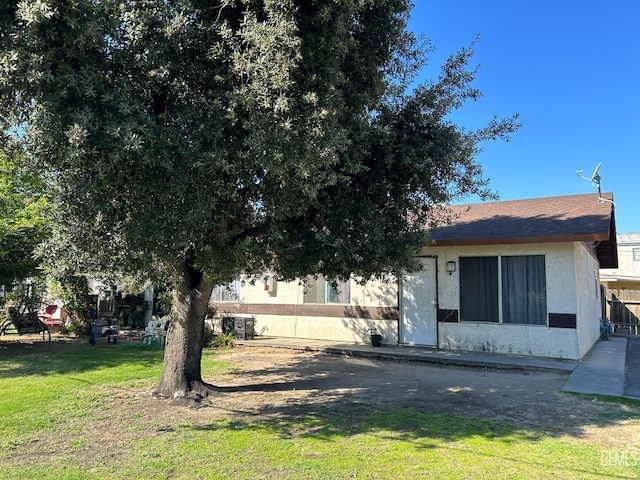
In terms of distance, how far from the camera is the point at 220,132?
4863 mm

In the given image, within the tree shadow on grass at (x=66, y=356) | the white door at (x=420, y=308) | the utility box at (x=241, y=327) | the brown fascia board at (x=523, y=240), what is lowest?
the tree shadow on grass at (x=66, y=356)

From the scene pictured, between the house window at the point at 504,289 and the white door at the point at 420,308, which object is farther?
the white door at the point at 420,308

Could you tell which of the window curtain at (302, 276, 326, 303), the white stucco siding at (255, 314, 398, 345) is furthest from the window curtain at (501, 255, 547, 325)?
the window curtain at (302, 276, 326, 303)

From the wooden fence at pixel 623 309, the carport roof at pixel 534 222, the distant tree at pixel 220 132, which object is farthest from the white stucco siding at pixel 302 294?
the wooden fence at pixel 623 309

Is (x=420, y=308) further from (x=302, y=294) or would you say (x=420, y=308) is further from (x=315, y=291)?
(x=302, y=294)

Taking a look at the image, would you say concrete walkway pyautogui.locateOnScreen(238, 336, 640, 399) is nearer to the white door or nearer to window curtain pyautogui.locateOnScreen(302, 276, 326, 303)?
the white door

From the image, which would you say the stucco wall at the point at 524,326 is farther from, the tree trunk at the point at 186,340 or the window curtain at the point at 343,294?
the tree trunk at the point at 186,340

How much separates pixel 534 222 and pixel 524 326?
267 cm

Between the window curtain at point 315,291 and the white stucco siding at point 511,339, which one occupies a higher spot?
the window curtain at point 315,291

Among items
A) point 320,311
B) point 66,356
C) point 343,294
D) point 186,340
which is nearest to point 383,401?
point 186,340

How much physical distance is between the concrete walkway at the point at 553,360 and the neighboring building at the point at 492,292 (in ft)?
1.46

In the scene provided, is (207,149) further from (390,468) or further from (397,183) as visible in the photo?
(390,468)

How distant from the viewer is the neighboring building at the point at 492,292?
10398 mm

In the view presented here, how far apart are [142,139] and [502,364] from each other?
340 inches
